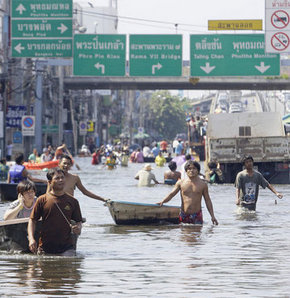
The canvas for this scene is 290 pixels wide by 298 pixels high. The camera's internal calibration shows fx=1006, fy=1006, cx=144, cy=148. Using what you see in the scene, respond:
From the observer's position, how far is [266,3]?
28.7 meters

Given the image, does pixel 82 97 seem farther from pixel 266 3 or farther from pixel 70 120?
pixel 266 3

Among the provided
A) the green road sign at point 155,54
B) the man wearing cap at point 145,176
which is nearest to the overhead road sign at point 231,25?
the green road sign at point 155,54

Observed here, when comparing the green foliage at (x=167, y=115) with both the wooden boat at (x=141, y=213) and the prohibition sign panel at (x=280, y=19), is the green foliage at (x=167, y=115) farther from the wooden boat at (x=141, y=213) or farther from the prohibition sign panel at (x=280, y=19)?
the wooden boat at (x=141, y=213)

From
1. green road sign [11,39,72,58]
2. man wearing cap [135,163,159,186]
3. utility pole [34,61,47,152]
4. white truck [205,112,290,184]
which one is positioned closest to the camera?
man wearing cap [135,163,159,186]

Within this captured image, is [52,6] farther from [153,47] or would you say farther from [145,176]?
[145,176]

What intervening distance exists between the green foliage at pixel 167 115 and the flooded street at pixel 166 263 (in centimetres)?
16977

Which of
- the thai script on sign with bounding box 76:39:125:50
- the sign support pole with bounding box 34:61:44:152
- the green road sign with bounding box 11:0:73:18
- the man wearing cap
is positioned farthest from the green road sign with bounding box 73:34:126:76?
the man wearing cap

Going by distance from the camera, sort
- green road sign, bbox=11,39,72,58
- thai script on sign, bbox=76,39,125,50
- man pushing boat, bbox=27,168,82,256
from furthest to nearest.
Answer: thai script on sign, bbox=76,39,125,50 → green road sign, bbox=11,39,72,58 → man pushing boat, bbox=27,168,82,256

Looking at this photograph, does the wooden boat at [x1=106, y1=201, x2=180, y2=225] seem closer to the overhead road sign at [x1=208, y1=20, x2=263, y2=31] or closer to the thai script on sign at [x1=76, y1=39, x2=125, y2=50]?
the thai script on sign at [x1=76, y1=39, x2=125, y2=50]

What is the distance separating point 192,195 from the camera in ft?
55.4

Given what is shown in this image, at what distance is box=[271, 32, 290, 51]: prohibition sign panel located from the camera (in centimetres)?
2926

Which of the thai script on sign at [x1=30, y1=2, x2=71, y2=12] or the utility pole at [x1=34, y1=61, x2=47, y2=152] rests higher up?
the thai script on sign at [x1=30, y1=2, x2=71, y2=12]

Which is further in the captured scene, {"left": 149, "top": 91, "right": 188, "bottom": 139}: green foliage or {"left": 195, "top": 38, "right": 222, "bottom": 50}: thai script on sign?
{"left": 149, "top": 91, "right": 188, "bottom": 139}: green foliage

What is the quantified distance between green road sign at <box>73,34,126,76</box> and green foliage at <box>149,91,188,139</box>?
460 ft
